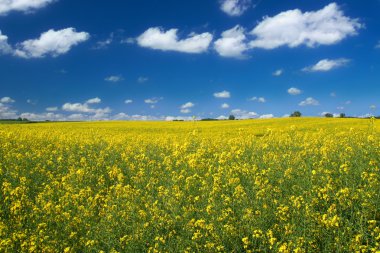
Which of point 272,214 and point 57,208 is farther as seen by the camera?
point 57,208

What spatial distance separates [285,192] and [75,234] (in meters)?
4.01

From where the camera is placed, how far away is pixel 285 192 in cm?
760

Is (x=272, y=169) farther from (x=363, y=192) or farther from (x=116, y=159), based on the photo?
(x=116, y=159)

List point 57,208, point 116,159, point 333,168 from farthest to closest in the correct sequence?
point 116,159
point 333,168
point 57,208

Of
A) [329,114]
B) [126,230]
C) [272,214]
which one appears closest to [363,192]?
[272,214]

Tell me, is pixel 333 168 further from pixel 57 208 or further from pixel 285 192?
pixel 57 208

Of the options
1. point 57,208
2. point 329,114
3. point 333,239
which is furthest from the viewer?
point 329,114

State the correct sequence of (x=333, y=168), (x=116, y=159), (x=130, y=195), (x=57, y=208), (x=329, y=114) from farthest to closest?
(x=329, y=114) → (x=116, y=159) → (x=333, y=168) → (x=130, y=195) → (x=57, y=208)

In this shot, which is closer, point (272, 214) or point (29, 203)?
point (272, 214)

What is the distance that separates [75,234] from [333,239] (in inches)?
164

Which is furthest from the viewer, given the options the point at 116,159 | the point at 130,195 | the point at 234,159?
the point at 116,159

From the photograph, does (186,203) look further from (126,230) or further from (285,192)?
(285,192)

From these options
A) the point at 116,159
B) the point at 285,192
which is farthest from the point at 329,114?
the point at 285,192

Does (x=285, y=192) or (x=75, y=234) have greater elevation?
(x=285, y=192)
